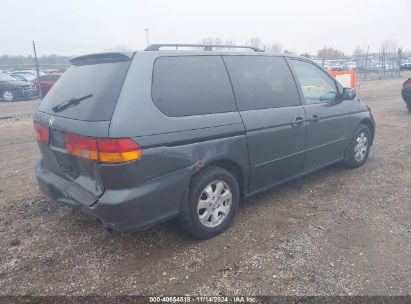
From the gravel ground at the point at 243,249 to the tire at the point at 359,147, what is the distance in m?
0.56

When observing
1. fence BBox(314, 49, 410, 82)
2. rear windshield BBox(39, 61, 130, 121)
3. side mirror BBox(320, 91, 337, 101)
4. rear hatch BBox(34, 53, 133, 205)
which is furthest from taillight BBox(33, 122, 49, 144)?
fence BBox(314, 49, 410, 82)

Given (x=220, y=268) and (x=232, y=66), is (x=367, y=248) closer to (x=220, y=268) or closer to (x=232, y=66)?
(x=220, y=268)

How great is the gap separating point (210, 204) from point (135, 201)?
2.86 feet

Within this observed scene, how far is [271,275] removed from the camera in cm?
280

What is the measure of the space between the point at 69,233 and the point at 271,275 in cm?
212

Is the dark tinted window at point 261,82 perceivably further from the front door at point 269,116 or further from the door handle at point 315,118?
the door handle at point 315,118

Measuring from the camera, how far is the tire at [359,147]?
5062 mm

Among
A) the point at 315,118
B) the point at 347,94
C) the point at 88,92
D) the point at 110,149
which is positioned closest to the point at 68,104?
the point at 88,92

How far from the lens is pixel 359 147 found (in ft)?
17.2

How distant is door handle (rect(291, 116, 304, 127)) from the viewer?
390cm

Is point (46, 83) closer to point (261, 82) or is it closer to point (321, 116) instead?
point (261, 82)

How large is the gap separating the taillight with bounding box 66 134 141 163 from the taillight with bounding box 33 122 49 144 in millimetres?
719

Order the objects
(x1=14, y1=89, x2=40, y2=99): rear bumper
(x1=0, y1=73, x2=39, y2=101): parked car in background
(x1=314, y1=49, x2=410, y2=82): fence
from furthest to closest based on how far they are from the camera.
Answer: (x1=314, y1=49, x2=410, y2=82): fence < (x1=14, y1=89, x2=40, y2=99): rear bumper < (x1=0, y1=73, x2=39, y2=101): parked car in background

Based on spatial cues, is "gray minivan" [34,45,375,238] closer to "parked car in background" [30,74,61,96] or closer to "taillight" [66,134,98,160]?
"taillight" [66,134,98,160]
